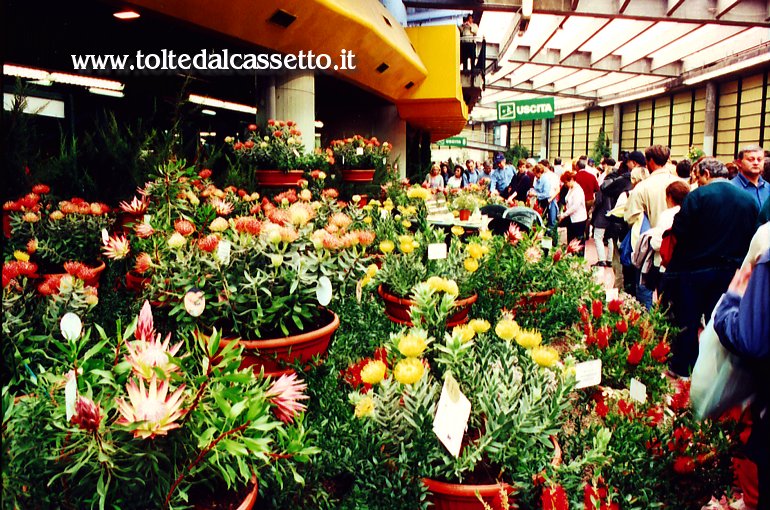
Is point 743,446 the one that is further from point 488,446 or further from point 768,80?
point 768,80

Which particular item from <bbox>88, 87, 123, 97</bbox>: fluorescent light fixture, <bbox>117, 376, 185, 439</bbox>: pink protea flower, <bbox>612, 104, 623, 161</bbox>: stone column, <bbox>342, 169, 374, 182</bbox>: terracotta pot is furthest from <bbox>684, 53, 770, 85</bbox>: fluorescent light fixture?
<bbox>117, 376, 185, 439</bbox>: pink protea flower

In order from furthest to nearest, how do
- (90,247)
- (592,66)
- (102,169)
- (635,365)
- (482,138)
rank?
(482,138) < (592,66) < (102,169) < (90,247) < (635,365)

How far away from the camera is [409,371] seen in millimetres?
1365

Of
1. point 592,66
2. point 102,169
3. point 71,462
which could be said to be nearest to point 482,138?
point 592,66

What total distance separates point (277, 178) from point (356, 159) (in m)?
1.39

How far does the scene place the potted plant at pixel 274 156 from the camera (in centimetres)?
543

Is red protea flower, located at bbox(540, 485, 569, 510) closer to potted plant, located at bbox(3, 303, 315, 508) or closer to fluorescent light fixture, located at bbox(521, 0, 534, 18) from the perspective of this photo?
potted plant, located at bbox(3, 303, 315, 508)

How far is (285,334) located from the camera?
5.64 ft

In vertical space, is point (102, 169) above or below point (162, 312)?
above

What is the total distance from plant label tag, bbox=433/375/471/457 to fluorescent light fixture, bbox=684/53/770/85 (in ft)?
57.3

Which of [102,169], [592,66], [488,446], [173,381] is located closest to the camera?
[173,381]

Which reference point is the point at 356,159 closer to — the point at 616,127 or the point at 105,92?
the point at 105,92

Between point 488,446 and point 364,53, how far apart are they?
735cm

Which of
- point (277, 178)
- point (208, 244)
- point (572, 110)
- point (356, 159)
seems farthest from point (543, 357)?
point (572, 110)
